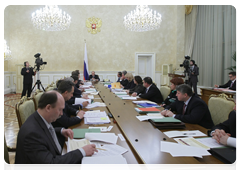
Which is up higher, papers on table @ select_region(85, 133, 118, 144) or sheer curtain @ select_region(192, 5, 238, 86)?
sheer curtain @ select_region(192, 5, 238, 86)

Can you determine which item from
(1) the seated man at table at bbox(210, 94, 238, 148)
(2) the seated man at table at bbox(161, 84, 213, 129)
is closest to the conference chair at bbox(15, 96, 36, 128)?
(2) the seated man at table at bbox(161, 84, 213, 129)

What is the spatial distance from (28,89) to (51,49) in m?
3.52

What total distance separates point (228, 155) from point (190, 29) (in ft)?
34.9

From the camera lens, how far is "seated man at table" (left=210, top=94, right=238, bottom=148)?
1641 mm

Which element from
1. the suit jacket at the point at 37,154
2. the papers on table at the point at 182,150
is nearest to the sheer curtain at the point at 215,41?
the papers on table at the point at 182,150

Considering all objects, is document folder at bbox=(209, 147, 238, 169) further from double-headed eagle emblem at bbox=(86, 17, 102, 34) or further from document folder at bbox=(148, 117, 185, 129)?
double-headed eagle emblem at bbox=(86, 17, 102, 34)

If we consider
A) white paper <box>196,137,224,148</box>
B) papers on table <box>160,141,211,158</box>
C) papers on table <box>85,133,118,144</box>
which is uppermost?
papers on table <box>85,133,118,144</box>

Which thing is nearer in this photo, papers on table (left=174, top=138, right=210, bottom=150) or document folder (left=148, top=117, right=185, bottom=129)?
papers on table (left=174, top=138, right=210, bottom=150)

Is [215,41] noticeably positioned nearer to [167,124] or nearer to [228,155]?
[167,124]

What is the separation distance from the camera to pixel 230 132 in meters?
2.03

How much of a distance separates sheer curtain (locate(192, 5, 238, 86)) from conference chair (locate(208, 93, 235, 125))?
19.7 feet

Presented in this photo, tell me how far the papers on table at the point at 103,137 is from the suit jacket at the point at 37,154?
1.16 ft
